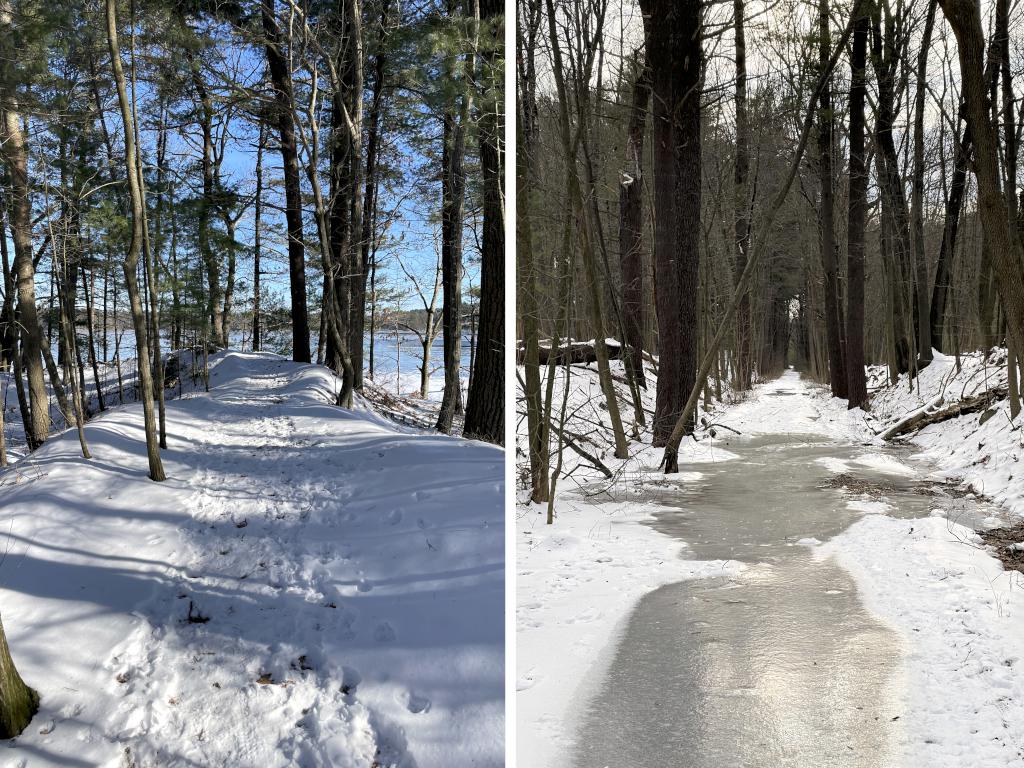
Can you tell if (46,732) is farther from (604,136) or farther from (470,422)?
(604,136)

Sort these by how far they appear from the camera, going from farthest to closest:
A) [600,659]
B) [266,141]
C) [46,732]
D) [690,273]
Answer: [266,141]
[690,273]
[46,732]
[600,659]

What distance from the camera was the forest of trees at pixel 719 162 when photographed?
3.46 meters

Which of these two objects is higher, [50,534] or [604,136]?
[604,136]

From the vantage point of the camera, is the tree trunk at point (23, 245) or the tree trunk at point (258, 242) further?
the tree trunk at point (258, 242)

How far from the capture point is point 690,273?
5.64m

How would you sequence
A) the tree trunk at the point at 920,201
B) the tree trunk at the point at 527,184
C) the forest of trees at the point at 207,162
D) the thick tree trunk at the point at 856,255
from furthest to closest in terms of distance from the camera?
the tree trunk at the point at 920,201 < the thick tree trunk at the point at 856,255 < the forest of trees at the point at 207,162 < the tree trunk at the point at 527,184

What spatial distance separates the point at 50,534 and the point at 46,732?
1.67m

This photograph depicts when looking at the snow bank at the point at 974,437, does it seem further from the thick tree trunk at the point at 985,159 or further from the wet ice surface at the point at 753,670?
the wet ice surface at the point at 753,670

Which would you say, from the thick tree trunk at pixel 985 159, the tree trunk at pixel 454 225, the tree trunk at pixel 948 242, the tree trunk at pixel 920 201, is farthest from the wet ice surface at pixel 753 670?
the tree trunk at pixel 920 201

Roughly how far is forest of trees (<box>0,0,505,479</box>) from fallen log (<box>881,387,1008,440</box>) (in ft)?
12.9

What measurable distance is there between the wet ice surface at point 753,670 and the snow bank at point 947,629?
2.4 inches

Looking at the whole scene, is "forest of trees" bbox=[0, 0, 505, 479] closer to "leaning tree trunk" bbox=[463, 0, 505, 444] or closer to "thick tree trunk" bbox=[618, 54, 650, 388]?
"leaning tree trunk" bbox=[463, 0, 505, 444]

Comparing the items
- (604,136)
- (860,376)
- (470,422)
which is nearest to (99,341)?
(470,422)

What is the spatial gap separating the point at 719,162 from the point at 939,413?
12.6ft
